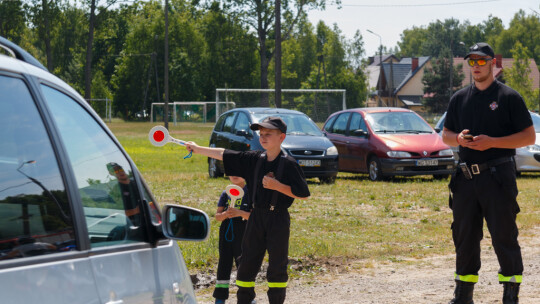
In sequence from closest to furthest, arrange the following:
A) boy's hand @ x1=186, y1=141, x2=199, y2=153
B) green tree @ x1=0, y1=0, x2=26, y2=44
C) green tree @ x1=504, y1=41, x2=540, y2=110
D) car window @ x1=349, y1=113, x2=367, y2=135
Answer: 1. boy's hand @ x1=186, y1=141, x2=199, y2=153
2. car window @ x1=349, y1=113, x2=367, y2=135
3. green tree @ x1=0, y1=0, x2=26, y2=44
4. green tree @ x1=504, y1=41, x2=540, y2=110

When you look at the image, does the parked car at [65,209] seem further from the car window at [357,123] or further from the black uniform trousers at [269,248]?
the car window at [357,123]

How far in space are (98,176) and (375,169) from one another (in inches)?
642

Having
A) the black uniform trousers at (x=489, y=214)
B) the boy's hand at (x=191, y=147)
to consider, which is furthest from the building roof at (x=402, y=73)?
the boy's hand at (x=191, y=147)

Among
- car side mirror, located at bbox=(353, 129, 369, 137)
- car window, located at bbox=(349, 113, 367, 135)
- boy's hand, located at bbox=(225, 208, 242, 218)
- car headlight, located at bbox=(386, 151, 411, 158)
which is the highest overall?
car window, located at bbox=(349, 113, 367, 135)

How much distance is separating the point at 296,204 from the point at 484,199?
305 inches

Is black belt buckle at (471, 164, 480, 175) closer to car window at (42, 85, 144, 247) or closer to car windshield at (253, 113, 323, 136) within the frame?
car window at (42, 85, 144, 247)

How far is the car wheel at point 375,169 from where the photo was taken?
1870 centimetres

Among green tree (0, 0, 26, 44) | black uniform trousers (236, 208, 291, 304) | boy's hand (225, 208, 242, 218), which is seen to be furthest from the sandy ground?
green tree (0, 0, 26, 44)

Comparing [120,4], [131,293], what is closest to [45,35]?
[120,4]

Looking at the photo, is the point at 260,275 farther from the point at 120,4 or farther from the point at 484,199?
the point at 120,4

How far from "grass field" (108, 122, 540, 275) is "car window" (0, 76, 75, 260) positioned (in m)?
6.10

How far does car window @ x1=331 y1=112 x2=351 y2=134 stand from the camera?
20.5m

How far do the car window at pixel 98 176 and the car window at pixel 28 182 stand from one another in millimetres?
133

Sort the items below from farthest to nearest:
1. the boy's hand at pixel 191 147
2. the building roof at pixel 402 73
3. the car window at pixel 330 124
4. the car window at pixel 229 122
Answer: the building roof at pixel 402 73
the car window at pixel 330 124
the car window at pixel 229 122
the boy's hand at pixel 191 147
